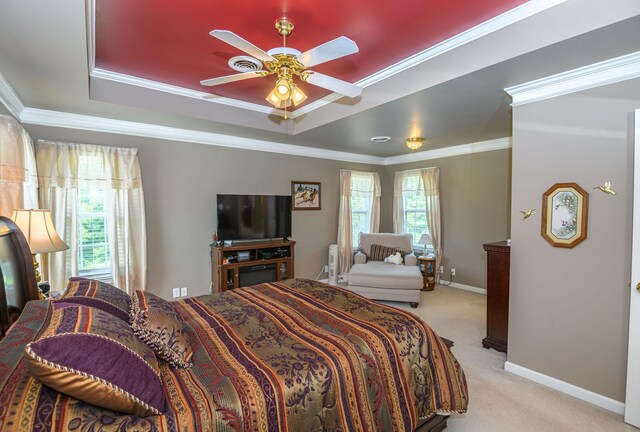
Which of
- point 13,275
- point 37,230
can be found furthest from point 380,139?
point 13,275

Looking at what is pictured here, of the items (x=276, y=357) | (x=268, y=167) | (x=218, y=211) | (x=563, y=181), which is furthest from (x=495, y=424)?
(x=268, y=167)

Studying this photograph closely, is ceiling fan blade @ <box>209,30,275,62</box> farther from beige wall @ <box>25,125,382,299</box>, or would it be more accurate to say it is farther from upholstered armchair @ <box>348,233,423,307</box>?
upholstered armchair @ <box>348,233,423,307</box>

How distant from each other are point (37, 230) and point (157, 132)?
220cm

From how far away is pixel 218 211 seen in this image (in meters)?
4.38

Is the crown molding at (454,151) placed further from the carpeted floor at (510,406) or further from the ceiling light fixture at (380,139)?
the carpeted floor at (510,406)

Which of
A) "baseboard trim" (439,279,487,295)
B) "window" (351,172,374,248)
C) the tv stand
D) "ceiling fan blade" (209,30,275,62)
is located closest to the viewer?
"ceiling fan blade" (209,30,275,62)

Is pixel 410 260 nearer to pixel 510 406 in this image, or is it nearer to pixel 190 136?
pixel 510 406

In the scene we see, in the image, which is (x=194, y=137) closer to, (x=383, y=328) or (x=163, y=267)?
(x=163, y=267)

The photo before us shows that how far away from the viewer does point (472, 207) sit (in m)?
5.22

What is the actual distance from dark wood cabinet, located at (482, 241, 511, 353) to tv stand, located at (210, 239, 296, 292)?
9.07 ft

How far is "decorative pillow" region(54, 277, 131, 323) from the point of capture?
1644 mm

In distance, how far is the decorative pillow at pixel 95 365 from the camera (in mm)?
960

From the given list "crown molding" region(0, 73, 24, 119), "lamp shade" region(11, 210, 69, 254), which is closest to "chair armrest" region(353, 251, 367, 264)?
"lamp shade" region(11, 210, 69, 254)

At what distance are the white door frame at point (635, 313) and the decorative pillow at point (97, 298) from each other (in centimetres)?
328
